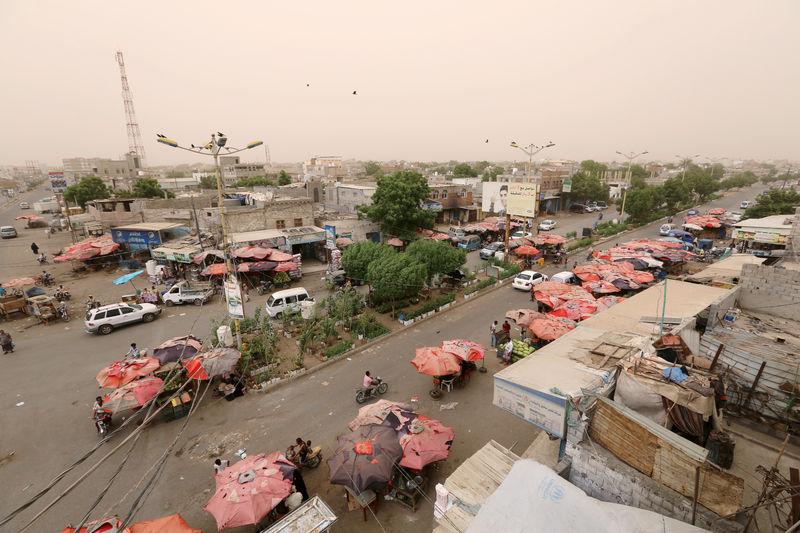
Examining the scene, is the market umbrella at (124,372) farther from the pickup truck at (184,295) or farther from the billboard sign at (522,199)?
the billboard sign at (522,199)

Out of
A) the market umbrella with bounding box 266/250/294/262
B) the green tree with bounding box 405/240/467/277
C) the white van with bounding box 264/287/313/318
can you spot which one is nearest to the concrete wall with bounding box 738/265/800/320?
the green tree with bounding box 405/240/467/277

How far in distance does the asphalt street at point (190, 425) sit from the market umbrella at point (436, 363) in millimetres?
1504

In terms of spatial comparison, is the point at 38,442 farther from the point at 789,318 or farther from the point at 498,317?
the point at 789,318

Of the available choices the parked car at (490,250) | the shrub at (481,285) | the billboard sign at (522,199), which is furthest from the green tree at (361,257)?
the billboard sign at (522,199)

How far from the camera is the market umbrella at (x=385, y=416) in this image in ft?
29.3

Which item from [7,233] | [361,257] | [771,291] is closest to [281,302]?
[361,257]

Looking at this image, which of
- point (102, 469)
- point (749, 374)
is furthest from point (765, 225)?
point (102, 469)

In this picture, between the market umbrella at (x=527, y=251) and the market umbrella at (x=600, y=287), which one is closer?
the market umbrella at (x=600, y=287)

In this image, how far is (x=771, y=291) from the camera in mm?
11430

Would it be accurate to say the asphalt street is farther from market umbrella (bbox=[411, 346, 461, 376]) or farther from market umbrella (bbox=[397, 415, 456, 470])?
market umbrella (bbox=[411, 346, 461, 376])

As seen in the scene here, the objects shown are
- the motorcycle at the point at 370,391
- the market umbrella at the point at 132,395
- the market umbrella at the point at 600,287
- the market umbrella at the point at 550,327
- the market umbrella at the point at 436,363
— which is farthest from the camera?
the market umbrella at the point at 600,287

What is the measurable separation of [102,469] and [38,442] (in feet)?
9.68

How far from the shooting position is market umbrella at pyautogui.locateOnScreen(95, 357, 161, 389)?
37.7 ft

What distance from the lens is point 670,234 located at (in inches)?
1315
